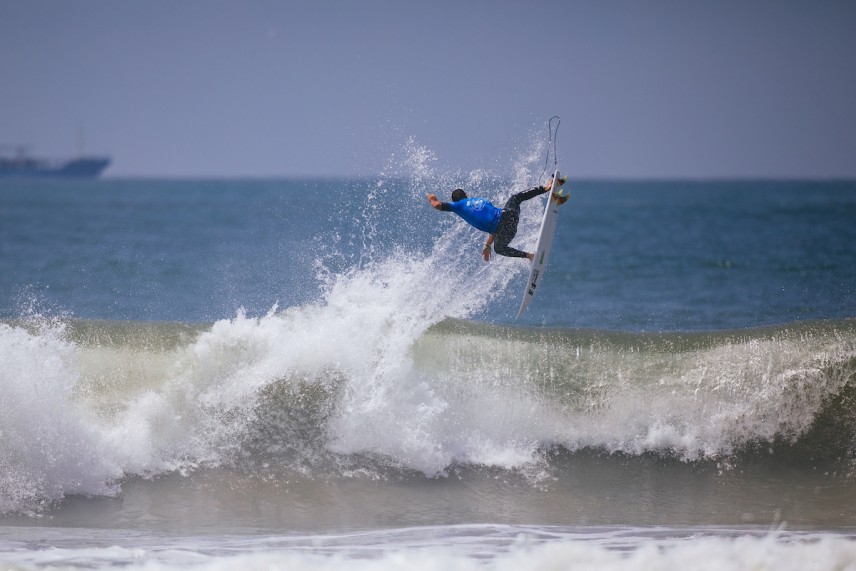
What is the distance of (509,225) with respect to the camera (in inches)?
400

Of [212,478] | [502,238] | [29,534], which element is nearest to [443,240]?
[502,238]

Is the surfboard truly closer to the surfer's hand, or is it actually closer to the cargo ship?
the surfer's hand

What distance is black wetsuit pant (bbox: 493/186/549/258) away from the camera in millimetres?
10039

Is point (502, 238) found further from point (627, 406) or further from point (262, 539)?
point (262, 539)

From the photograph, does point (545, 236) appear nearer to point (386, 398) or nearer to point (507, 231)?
point (507, 231)

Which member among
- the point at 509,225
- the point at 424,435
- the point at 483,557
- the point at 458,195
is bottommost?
the point at 483,557

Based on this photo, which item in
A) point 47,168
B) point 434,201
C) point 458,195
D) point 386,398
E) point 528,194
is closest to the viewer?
point 386,398


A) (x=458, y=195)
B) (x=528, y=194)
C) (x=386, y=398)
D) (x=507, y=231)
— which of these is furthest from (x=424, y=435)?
(x=528, y=194)

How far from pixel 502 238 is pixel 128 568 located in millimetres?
5582

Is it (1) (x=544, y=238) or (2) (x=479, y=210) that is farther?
(1) (x=544, y=238)

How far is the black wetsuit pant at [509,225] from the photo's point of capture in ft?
32.9

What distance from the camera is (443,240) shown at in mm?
11945

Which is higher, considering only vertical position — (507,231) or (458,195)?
(458,195)

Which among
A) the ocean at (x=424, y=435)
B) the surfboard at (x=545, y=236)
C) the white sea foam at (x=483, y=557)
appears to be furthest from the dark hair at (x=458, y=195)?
the white sea foam at (x=483, y=557)
